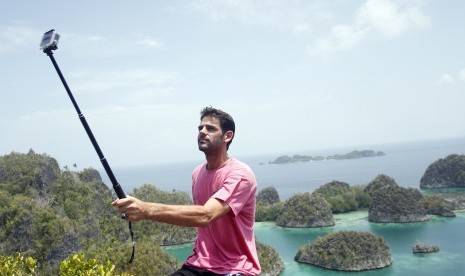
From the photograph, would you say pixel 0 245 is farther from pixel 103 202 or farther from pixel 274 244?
pixel 274 244

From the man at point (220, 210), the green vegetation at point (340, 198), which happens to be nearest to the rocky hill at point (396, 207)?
the green vegetation at point (340, 198)

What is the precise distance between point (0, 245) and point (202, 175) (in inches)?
1639

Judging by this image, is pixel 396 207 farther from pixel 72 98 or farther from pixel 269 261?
pixel 72 98

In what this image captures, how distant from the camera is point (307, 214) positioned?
256 ft

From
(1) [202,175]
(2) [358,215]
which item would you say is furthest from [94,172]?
(1) [202,175]

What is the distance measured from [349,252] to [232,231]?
5202 cm

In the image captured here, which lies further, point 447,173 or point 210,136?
point 447,173

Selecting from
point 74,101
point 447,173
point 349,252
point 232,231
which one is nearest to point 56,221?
point 349,252

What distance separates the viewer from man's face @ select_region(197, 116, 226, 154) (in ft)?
15.3

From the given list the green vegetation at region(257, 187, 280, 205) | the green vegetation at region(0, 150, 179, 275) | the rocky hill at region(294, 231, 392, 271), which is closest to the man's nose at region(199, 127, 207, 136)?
the green vegetation at region(0, 150, 179, 275)

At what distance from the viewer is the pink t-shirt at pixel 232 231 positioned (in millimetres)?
4406

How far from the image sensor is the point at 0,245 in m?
40.0

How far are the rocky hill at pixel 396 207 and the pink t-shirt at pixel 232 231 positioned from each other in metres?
79.0

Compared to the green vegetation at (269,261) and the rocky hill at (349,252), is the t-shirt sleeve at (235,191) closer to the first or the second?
the green vegetation at (269,261)
